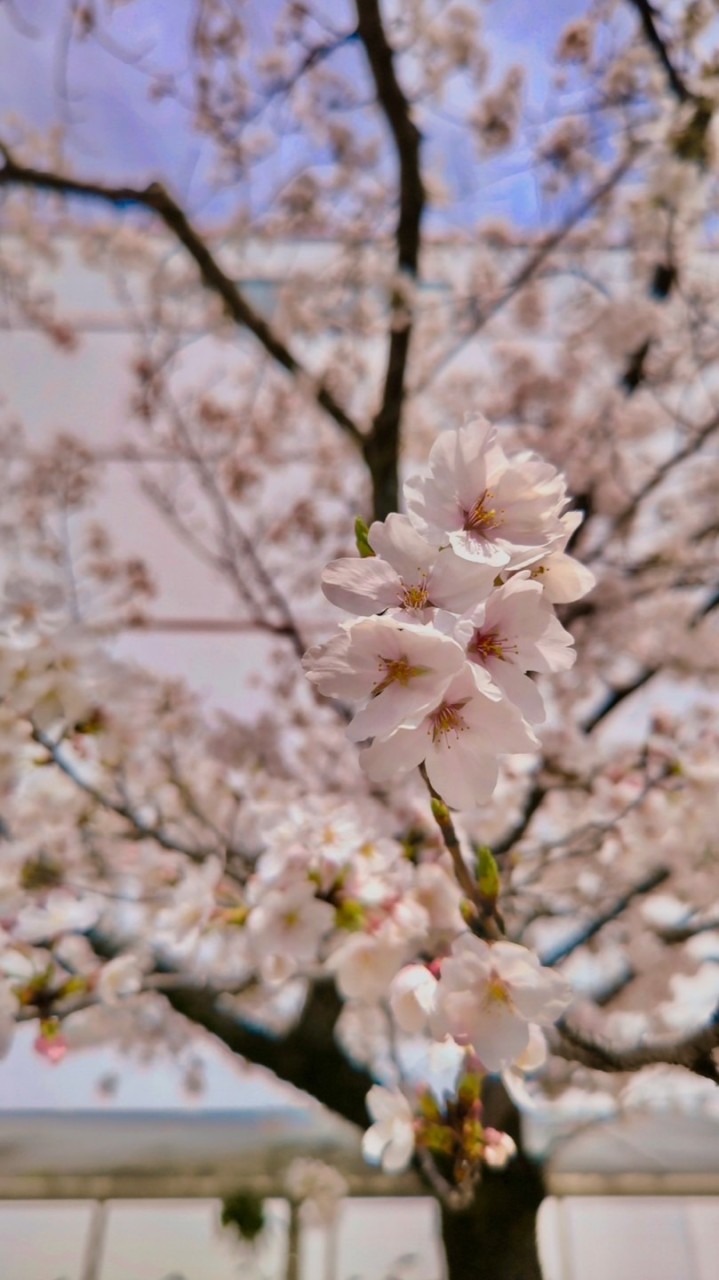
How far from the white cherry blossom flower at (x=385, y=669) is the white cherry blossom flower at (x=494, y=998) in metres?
0.25

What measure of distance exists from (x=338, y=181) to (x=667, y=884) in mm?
2669

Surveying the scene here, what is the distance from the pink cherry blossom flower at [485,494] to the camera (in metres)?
0.48

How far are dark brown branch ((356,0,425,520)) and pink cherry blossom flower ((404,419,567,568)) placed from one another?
123 cm

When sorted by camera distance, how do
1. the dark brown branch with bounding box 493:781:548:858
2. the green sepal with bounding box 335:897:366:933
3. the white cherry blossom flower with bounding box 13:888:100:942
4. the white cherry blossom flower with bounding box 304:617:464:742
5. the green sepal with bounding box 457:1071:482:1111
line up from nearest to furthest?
the white cherry blossom flower with bounding box 304:617:464:742, the green sepal with bounding box 457:1071:482:1111, the green sepal with bounding box 335:897:366:933, the white cherry blossom flower with bounding box 13:888:100:942, the dark brown branch with bounding box 493:781:548:858

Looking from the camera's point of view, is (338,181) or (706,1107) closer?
(338,181)

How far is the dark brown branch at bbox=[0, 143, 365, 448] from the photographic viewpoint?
5.10 ft

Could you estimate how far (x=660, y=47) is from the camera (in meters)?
1.75

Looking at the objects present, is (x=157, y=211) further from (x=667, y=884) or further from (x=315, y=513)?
(x=667, y=884)

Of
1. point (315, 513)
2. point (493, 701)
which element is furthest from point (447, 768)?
point (315, 513)

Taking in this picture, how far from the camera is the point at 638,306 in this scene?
2398mm

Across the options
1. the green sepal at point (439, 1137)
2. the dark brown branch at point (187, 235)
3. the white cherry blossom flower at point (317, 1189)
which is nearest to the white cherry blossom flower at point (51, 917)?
the green sepal at point (439, 1137)

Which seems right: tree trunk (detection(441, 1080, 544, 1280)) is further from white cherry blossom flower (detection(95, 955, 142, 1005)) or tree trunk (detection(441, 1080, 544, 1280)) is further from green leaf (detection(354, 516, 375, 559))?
green leaf (detection(354, 516, 375, 559))

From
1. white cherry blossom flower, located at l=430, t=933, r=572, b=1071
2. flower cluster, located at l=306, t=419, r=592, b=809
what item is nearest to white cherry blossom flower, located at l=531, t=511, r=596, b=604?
flower cluster, located at l=306, t=419, r=592, b=809

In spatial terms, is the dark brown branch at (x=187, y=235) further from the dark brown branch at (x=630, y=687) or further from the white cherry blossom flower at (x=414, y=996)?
the white cherry blossom flower at (x=414, y=996)
